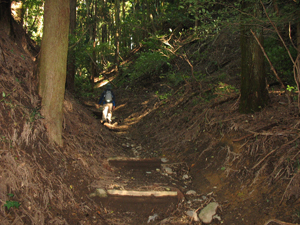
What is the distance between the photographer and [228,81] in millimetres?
10094

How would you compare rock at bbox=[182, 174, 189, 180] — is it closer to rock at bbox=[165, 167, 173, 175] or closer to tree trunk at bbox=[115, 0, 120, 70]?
Result: rock at bbox=[165, 167, 173, 175]

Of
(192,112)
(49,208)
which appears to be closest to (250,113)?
(192,112)

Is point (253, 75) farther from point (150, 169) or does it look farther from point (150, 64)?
point (150, 64)

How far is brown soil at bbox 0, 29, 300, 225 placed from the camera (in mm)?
4109

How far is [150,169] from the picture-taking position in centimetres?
705

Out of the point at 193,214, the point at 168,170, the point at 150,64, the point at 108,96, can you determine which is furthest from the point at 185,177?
the point at 150,64

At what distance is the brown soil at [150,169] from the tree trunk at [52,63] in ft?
0.70

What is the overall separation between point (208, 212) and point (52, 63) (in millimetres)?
4233

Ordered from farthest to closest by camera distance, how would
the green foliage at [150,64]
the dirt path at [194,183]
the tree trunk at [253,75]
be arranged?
the green foliage at [150,64] < the tree trunk at [253,75] < the dirt path at [194,183]

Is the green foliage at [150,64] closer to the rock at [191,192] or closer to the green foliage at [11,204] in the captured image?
the rock at [191,192]

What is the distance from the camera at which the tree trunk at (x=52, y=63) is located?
5.43m

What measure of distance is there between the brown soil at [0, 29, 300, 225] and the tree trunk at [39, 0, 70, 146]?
0.21 meters

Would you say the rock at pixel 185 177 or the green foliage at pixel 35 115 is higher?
the green foliage at pixel 35 115

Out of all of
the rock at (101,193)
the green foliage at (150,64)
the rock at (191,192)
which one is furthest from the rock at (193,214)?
the green foliage at (150,64)
